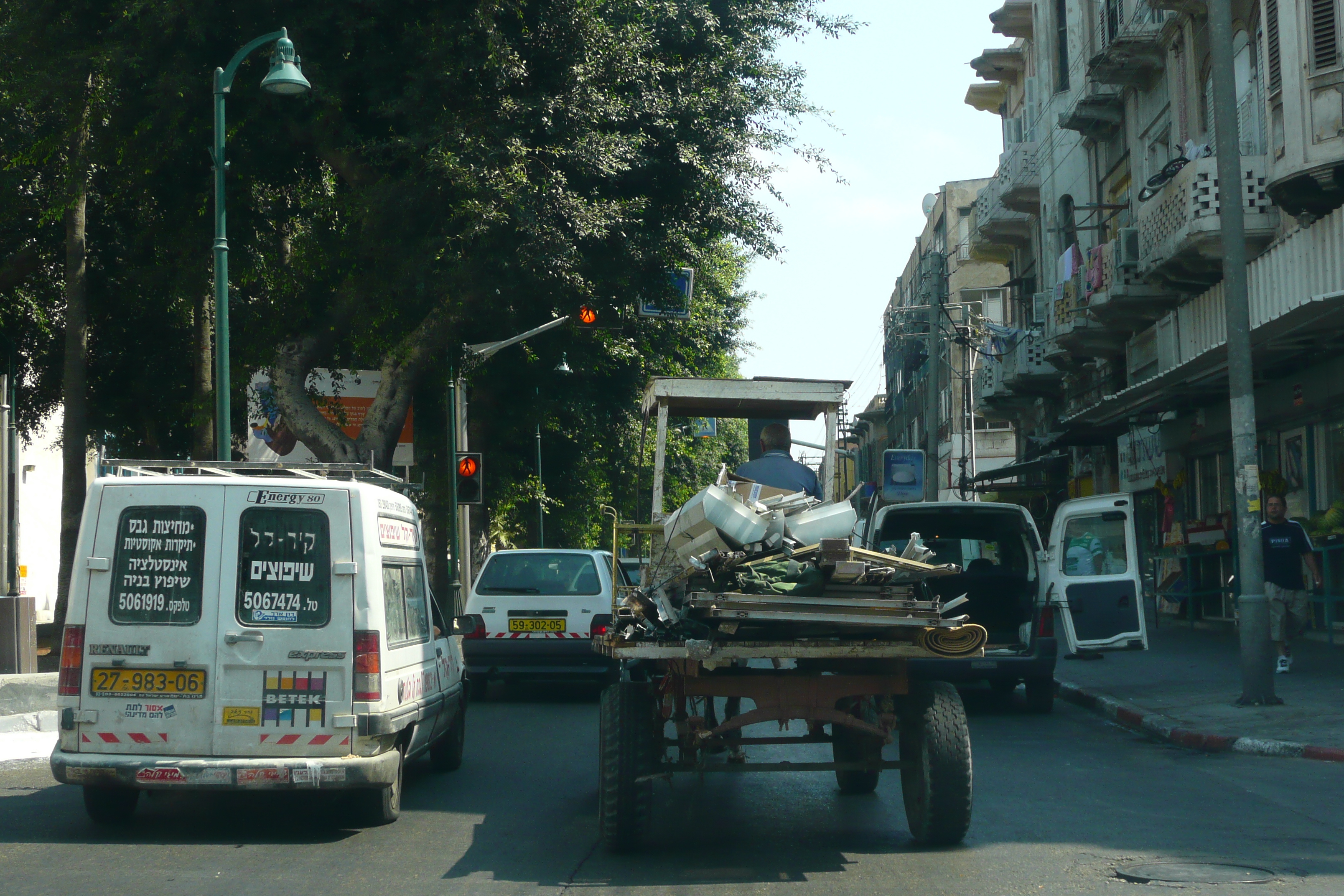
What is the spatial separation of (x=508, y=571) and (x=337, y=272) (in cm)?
626

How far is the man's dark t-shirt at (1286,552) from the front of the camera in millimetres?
14094

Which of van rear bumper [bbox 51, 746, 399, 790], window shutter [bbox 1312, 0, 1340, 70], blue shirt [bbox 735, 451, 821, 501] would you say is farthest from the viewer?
window shutter [bbox 1312, 0, 1340, 70]

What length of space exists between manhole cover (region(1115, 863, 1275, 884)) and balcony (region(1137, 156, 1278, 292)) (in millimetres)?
12651

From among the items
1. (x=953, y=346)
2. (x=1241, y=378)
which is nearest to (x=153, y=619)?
(x=1241, y=378)

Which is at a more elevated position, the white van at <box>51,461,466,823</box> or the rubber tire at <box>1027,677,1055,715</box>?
the white van at <box>51,461,466,823</box>

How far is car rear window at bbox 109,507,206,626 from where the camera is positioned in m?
7.30

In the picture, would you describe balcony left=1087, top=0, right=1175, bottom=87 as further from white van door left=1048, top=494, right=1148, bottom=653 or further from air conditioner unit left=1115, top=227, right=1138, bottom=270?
white van door left=1048, top=494, right=1148, bottom=653

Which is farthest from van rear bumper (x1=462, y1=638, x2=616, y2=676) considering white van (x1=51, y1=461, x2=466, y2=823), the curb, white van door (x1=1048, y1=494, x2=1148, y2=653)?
white van (x1=51, y1=461, x2=466, y2=823)

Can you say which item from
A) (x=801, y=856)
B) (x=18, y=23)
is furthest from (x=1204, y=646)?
(x=18, y=23)

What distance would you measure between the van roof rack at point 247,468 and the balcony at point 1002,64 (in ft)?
103

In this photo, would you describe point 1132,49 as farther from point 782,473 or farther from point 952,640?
point 952,640

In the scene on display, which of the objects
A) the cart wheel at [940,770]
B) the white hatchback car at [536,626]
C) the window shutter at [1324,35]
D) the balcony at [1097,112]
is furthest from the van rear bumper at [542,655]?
the balcony at [1097,112]

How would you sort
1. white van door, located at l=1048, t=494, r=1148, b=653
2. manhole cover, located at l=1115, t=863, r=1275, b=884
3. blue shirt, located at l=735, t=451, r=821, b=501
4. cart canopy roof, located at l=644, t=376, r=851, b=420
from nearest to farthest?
1. manhole cover, located at l=1115, t=863, r=1275, b=884
2. blue shirt, located at l=735, t=451, r=821, b=501
3. cart canopy roof, located at l=644, t=376, r=851, b=420
4. white van door, located at l=1048, t=494, r=1148, b=653

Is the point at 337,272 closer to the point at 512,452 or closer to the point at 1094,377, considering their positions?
the point at 512,452
